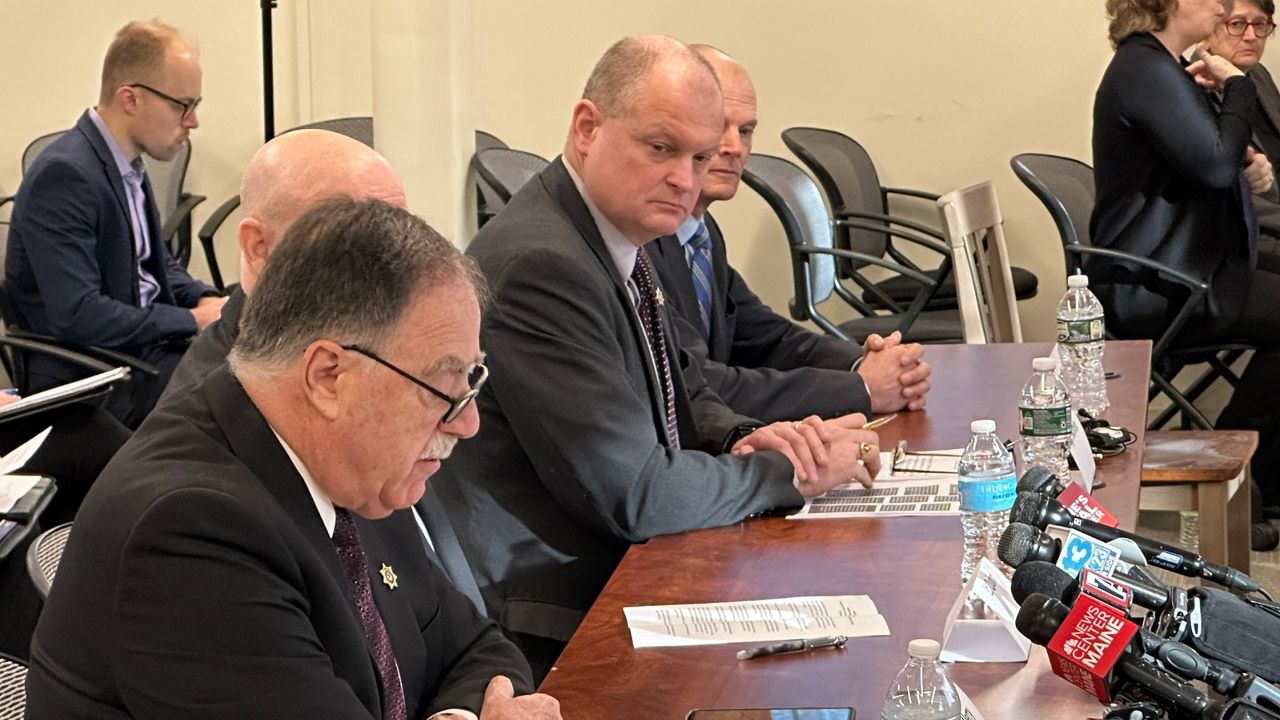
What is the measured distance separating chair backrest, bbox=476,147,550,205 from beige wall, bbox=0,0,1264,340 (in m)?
1.06

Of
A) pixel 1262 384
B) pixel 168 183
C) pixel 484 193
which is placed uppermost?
pixel 484 193

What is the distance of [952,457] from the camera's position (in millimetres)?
2604

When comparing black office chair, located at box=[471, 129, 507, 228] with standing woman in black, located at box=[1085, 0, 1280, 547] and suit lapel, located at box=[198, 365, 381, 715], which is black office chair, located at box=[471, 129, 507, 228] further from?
suit lapel, located at box=[198, 365, 381, 715]

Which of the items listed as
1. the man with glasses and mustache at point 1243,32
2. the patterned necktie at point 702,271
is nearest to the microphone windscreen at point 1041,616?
the patterned necktie at point 702,271

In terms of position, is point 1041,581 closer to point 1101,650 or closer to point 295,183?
point 1101,650

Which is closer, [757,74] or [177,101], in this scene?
[177,101]

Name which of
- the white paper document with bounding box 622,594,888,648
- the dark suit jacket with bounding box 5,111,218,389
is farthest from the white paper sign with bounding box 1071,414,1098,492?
the dark suit jacket with bounding box 5,111,218,389

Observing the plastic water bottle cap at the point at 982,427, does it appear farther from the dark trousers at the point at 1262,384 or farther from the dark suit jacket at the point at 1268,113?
the dark suit jacket at the point at 1268,113

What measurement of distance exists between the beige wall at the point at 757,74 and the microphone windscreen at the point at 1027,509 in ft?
15.6

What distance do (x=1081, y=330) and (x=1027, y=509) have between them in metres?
1.74

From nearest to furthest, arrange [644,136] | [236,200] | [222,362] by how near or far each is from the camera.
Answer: [222,362] < [644,136] < [236,200]

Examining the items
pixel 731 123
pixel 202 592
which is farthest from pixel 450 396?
pixel 731 123

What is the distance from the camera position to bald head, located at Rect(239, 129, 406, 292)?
89.4 inches

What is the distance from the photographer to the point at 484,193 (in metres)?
5.26
